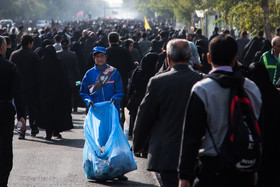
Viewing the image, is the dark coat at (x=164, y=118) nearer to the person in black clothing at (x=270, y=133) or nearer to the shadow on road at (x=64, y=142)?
the person in black clothing at (x=270, y=133)

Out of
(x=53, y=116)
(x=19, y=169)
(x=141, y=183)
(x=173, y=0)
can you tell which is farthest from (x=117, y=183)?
(x=173, y=0)

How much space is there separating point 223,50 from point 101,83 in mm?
4502

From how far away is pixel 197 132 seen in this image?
12.9 feet

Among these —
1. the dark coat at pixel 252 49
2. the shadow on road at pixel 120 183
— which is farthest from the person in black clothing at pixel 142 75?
the dark coat at pixel 252 49

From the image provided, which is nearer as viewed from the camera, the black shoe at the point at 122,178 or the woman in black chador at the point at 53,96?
the black shoe at the point at 122,178

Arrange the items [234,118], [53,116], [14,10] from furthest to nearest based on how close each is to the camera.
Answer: [14,10], [53,116], [234,118]

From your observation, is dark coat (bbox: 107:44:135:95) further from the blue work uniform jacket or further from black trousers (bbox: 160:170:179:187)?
black trousers (bbox: 160:170:179:187)

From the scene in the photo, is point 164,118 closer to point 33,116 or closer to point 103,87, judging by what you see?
point 103,87

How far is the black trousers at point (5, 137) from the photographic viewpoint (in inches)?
255

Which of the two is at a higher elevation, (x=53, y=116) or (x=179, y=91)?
(x=179, y=91)

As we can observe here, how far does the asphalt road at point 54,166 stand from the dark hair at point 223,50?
4.02 meters

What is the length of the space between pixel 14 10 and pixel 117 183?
93.0 metres

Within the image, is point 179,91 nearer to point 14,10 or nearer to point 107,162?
point 107,162

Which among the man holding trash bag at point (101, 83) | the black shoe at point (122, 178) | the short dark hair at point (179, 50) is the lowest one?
the black shoe at point (122, 178)
